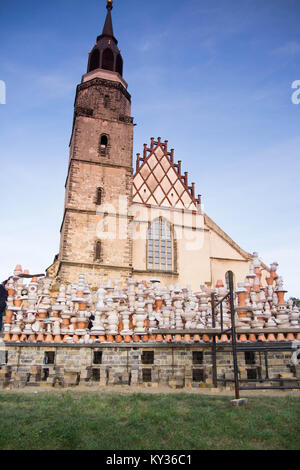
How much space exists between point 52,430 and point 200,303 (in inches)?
250

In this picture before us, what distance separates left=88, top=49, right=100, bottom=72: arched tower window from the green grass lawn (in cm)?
2337

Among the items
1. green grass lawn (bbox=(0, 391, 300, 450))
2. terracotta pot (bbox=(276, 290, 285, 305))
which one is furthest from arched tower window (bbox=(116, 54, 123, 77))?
green grass lawn (bbox=(0, 391, 300, 450))

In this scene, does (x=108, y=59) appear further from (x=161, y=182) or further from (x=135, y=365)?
(x=135, y=365)

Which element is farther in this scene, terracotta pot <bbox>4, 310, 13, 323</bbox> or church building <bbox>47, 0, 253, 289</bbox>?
church building <bbox>47, 0, 253, 289</bbox>

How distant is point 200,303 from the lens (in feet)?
32.6

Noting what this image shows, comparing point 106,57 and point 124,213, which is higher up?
point 106,57

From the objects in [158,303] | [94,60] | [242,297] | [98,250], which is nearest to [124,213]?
[98,250]

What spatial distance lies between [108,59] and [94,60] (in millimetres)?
1006

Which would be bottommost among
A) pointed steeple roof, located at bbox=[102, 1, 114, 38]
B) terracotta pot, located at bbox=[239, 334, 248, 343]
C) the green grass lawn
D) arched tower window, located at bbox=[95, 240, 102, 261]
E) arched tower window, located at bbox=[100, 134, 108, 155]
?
the green grass lawn

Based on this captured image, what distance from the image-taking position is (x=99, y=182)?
66.1 feet

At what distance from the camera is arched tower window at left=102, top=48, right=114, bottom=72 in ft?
79.0

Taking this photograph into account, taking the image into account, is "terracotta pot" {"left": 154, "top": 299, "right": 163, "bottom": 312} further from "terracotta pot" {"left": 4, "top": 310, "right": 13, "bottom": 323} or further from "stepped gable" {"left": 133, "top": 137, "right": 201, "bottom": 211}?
"stepped gable" {"left": 133, "top": 137, "right": 201, "bottom": 211}

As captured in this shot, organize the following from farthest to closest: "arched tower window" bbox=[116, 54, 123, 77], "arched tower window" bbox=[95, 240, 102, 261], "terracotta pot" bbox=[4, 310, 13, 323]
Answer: "arched tower window" bbox=[116, 54, 123, 77], "arched tower window" bbox=[95, 240, 102, 261], "terracotta pot" bbox=[4, 310, 13, 323]

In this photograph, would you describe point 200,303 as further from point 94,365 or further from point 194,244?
point 194,244
